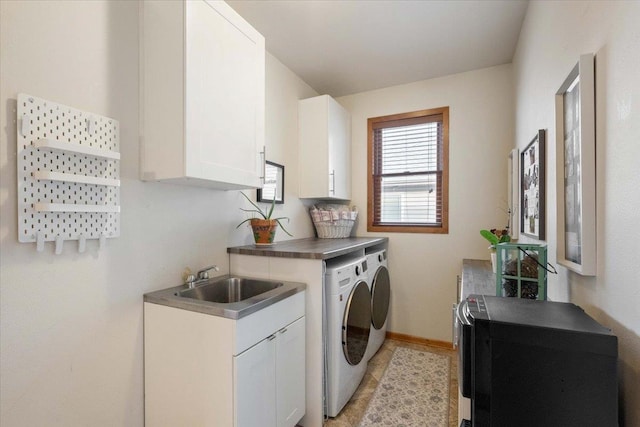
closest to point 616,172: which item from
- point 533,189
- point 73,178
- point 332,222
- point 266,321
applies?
point 533,189

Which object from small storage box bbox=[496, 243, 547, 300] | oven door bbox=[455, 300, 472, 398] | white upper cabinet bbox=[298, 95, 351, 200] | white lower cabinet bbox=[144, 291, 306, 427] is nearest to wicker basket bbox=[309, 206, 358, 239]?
white upper cabinet bbox=[298, 95, 351, 200]

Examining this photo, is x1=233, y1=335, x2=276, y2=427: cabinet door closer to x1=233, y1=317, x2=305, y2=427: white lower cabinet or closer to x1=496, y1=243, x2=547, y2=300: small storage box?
x1=233, y1=317, x2=305, y2=427: white lower cabinet

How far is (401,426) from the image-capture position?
71.7 inches

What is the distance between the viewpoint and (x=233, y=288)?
1.97 meters

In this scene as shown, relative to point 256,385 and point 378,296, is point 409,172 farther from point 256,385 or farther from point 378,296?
point 256,385

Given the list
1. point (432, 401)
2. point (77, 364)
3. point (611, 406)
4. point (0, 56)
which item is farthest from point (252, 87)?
point (432, 401)

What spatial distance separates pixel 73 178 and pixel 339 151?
2.27m

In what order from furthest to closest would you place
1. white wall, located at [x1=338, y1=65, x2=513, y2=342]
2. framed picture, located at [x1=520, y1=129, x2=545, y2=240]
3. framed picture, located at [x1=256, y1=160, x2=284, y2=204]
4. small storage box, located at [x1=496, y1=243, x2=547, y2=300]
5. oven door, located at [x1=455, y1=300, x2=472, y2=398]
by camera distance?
white wall, located at [x1=338, y1=65, x2=513, y2=342], framed picture, located at [x1=256, y1=160, x2=284, y2=204], framed picture, located at [x1=520, y1=129, x2=545, y2=240], small storage box, located at [x1=496, y1=243, x2=547, y2=300], oven door, located at [x1=455, y1=300, x2=472, y2=398]

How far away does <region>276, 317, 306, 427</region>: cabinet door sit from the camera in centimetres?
156

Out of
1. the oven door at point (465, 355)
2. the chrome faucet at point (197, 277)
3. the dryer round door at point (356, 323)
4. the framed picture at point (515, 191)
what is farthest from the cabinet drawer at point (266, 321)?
the framed picture at point (515, 191)

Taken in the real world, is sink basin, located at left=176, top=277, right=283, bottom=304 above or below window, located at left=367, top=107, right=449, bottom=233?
below

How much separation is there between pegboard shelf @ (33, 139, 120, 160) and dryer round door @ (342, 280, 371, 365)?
1.56 meters

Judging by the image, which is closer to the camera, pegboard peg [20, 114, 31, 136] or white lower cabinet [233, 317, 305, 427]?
pegboard peg [20, 114, 31, 136]

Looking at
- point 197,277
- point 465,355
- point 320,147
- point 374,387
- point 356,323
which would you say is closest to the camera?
point 465,355
